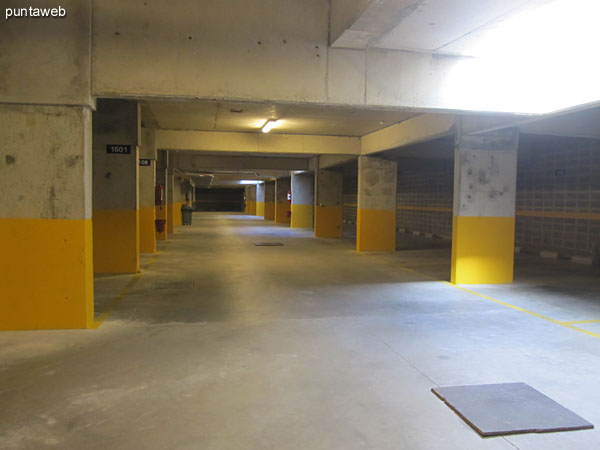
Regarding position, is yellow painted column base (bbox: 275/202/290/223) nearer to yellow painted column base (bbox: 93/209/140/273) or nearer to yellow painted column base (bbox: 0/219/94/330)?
yellow painted column base (bbox: 93/209/140/273)

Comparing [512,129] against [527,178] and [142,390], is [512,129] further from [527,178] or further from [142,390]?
[142,390]

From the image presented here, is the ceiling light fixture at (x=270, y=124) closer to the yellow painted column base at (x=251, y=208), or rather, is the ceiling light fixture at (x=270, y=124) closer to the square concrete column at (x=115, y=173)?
the square concrete column at (x=115, y=173)

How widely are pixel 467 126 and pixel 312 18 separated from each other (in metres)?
4.22

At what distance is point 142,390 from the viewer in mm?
4027

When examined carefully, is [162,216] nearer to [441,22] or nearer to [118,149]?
[118,149]

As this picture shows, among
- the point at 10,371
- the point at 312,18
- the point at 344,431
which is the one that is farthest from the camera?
the point at 312,18

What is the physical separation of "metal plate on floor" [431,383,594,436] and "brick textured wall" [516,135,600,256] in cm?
975

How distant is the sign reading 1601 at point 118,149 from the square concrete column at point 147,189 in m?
3.63

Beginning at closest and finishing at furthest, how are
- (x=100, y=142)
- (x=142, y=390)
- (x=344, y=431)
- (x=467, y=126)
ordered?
(x=344, y=431), (x=142, y=390), (x=467, y=126), (x=100, y=142)

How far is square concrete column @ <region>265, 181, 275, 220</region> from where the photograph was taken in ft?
116

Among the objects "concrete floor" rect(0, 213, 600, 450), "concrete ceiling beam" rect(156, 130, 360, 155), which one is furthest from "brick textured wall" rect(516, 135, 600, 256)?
"concrete ceiling beam" rect(156, 130, 360, 155)

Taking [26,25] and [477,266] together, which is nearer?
[26,25]

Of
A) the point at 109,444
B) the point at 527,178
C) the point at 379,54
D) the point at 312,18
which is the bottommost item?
the point at 109,444

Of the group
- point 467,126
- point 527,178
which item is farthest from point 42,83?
point 527,178
